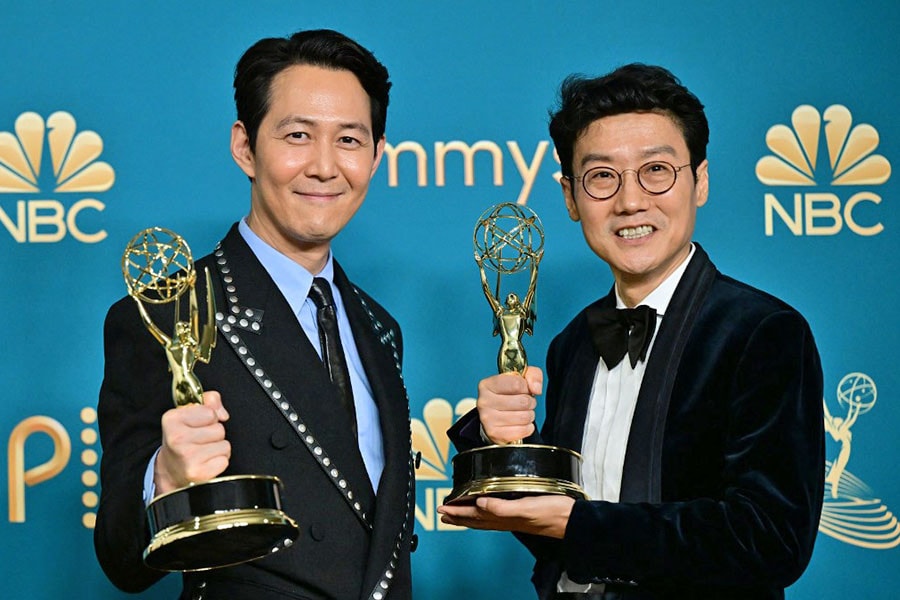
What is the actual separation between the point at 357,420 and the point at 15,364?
3.55 ft

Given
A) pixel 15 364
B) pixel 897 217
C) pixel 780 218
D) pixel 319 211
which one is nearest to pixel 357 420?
pixel 319 211

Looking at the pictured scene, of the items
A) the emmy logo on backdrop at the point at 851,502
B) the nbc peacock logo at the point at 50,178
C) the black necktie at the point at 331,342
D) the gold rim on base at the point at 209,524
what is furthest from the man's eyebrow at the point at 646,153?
the nbc peacock logo at the point at 50,178

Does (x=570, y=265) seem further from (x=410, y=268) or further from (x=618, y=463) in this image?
(x=618, y=463)

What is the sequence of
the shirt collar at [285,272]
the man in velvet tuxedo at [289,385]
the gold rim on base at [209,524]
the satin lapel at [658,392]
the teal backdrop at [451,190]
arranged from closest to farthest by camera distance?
the gold rim on base at [209,524] → the man in velvet tuxedo at [289,385] → the satin lapel at [658,392] → the shirt collar at [285,272] → the teal backdrop at [451,190]

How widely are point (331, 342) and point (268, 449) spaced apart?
231 mm

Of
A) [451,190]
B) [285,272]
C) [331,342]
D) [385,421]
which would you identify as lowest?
[385,421]

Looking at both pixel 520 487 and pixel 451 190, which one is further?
pixel 451 190

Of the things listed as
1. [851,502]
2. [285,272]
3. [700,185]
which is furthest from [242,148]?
[851,502]

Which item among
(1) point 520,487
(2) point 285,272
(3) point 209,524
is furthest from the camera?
(2) point 285,272

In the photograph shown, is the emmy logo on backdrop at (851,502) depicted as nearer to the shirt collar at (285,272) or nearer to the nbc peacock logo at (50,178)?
the shirt collar at (285,272)

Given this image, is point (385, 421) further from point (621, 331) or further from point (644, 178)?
point (644, 178)

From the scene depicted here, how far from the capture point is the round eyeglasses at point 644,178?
6.75ft

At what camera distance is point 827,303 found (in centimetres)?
283

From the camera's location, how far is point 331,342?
2051 mm
